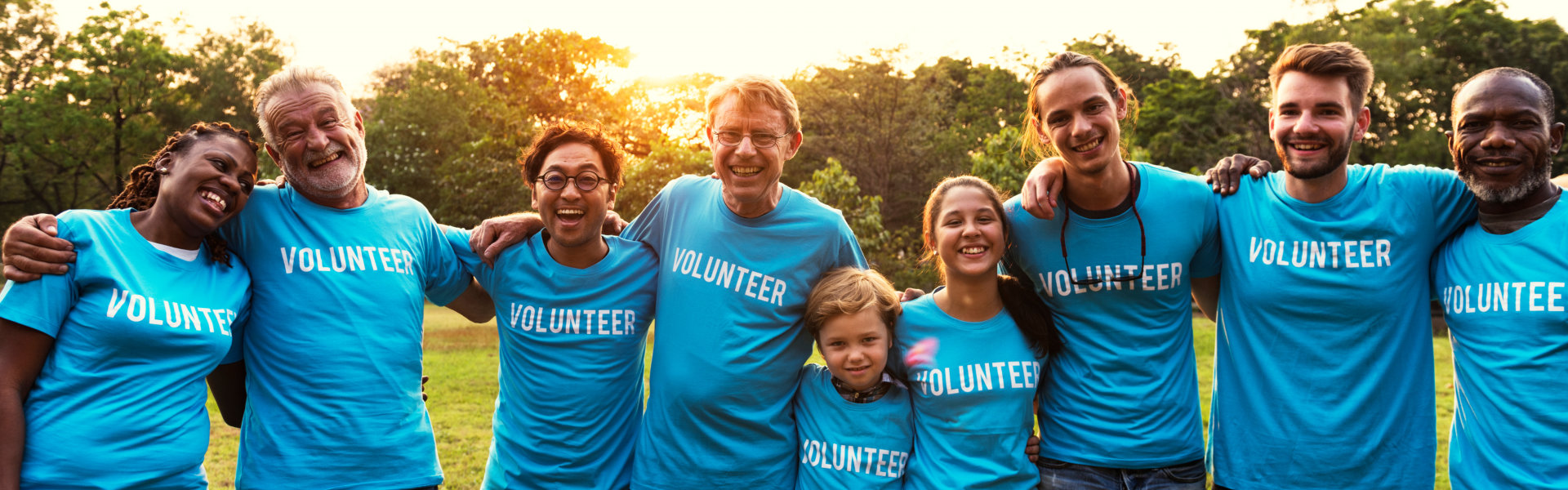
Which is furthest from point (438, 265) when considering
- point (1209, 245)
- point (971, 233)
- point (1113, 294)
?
point (1209, 245)

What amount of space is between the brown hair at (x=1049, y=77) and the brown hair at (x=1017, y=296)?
1.14ft

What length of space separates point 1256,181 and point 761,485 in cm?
247

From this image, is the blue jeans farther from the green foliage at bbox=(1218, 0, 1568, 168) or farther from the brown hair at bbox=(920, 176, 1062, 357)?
the green foliage at bbox=(1218, 0, 1568, 168)

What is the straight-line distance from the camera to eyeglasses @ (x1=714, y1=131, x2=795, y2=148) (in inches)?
157

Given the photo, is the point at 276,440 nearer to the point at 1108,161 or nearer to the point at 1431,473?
the point at 1108,161

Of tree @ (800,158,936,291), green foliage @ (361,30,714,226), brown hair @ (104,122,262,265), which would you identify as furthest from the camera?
green foliage @ (361,30,714,226)

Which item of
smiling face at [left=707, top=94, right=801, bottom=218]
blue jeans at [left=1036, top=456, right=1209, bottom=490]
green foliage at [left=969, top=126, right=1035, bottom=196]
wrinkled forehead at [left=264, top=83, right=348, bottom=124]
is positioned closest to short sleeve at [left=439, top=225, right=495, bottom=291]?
wrinkled forehead at [left=264, top=83, right=348, bottom=124]

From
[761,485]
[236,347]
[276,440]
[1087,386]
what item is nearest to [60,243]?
[236,347]

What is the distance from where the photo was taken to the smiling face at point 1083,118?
12.4ft

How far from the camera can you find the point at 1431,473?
144 inches

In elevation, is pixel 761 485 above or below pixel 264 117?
below

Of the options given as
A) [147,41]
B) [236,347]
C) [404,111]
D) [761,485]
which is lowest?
[761,485]

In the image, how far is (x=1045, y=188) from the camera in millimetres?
3781

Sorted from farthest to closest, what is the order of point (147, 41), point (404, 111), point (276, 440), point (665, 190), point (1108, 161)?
point (404, 111), point (147, 41), point (665, 190), point (1108, 161), point (276, 440)
